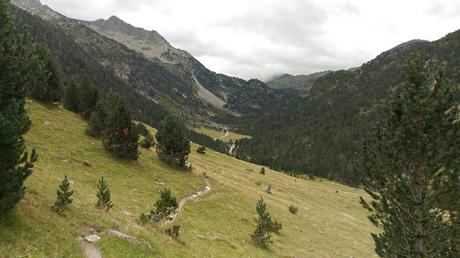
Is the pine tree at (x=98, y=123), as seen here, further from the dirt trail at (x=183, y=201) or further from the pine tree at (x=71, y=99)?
the dirt trail at (x=183, y=201)

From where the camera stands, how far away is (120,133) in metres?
54.8

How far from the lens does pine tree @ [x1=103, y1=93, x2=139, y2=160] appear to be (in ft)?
177

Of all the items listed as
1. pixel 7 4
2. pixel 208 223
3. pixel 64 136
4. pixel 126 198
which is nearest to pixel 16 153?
pixel 7 4

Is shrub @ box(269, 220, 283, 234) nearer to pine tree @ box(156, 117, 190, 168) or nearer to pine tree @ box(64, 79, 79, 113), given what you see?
pine tree @ box(156, 117, 190, 168)

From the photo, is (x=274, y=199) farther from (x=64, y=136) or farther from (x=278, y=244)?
(x=64, y=136)

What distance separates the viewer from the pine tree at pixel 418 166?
16.3 m

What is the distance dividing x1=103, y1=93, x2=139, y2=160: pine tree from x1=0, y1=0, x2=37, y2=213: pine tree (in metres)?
36.3

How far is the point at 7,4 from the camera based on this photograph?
694 inches

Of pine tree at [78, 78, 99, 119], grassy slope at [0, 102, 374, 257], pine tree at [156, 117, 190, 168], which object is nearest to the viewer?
grassy slope at [0, 102, 374, 257]

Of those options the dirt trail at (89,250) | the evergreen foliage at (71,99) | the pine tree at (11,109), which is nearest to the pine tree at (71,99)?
the evergreen foliage at (71,99)

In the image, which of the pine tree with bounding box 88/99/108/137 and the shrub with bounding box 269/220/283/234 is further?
the pine tree with bounding box 88/99/108/137

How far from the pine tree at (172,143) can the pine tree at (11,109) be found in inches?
1757

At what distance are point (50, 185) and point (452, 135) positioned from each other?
27.9m

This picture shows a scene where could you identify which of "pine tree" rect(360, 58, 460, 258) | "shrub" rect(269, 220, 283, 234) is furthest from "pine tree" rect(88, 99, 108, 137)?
"pine tree" rect(360, 58, 460, 258)
